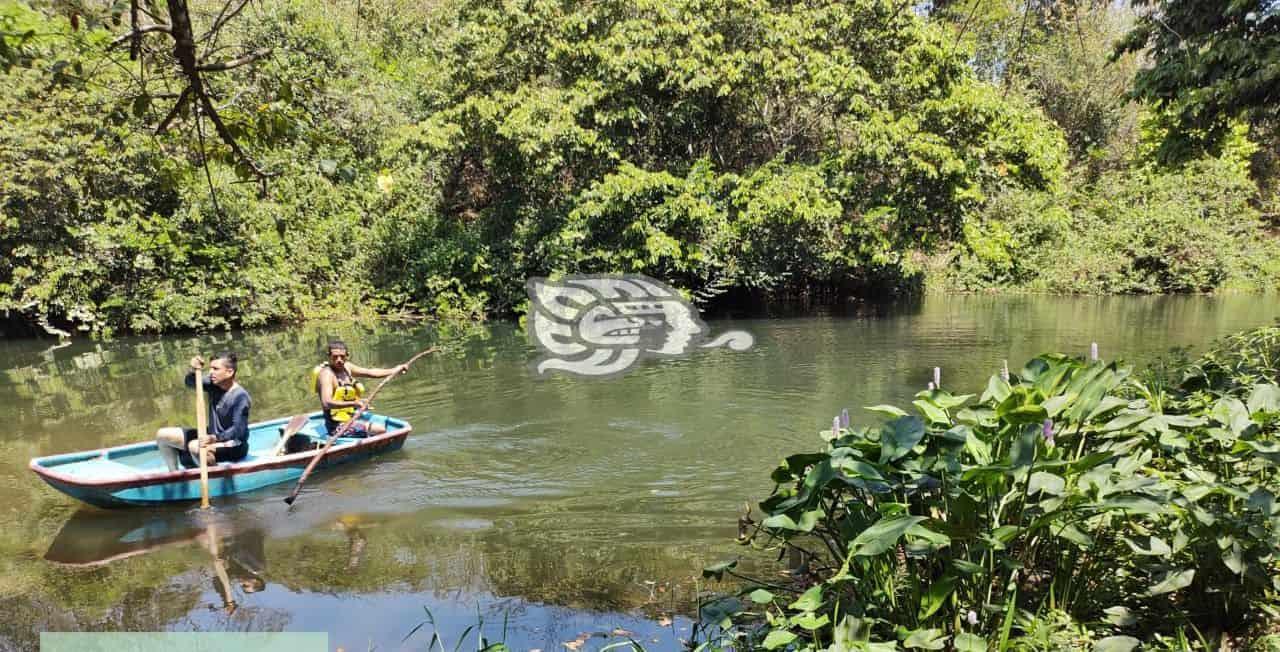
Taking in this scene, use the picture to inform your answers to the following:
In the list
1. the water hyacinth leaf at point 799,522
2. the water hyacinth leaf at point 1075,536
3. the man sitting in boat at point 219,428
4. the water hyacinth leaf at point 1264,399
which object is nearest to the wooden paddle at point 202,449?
the man sitting in boat at point 219,428

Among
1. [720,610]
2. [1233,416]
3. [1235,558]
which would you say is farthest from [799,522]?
[1233,416]

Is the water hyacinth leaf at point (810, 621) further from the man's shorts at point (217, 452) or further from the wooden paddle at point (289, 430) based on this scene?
the wooden paddle at point (289, 430)

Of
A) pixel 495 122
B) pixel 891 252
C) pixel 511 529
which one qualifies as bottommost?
pixel 511 529

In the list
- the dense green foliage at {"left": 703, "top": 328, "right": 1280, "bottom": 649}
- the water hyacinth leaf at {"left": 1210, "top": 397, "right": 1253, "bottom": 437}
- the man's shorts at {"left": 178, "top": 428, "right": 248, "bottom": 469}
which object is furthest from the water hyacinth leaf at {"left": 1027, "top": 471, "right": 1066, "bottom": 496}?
the man's shorts at {"left": 178, "top": 428, "right": 248, "bottom": 469}

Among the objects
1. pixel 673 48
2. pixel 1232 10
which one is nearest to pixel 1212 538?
pixel 1232 10

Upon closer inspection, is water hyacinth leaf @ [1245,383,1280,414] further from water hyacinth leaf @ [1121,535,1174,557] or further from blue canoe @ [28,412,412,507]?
blue canoe @ [28,412,412,507]

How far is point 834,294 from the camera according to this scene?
68.6 ft

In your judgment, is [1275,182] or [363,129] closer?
[363,129]

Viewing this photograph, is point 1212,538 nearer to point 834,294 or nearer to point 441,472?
point 441,472

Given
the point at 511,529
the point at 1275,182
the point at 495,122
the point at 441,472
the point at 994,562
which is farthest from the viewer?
the point at 1275,182

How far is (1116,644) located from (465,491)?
5805mm

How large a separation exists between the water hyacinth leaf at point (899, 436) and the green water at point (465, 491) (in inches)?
69.4

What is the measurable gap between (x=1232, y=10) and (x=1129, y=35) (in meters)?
1.55

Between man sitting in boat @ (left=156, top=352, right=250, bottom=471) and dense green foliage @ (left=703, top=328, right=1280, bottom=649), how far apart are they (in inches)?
213
